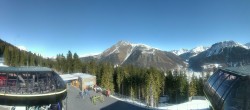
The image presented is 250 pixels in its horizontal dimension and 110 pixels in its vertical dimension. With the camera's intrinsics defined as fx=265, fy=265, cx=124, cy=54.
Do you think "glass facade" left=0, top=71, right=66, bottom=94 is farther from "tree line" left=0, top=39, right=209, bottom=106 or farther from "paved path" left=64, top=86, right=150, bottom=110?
"tree line" left=0, top=39, right=209, bottom=106

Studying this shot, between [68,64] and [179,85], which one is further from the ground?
[68,64]

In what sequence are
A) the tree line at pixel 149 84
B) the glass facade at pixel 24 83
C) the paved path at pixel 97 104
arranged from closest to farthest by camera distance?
1. the glass facade at pixel 24 83
2. the paved path at pixel 97 104
3. the tree line at pixel 149 84

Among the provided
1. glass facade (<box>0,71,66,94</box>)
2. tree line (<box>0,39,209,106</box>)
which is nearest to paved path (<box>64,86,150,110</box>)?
glass facade (<box>0,71,66,94</box>)

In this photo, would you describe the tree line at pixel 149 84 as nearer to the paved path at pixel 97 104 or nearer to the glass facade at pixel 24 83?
the paved path at pixel 97 104

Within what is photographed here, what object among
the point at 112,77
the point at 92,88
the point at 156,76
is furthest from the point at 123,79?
the point at 92,88

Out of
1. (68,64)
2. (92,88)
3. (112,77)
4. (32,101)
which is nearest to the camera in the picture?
(32,101)

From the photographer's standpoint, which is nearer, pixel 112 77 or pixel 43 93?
pixel 43 93

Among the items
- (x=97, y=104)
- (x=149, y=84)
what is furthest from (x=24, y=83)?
(x=149, y=84)

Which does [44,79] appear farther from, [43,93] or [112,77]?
[112,77]

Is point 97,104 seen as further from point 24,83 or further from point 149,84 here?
point 149,84

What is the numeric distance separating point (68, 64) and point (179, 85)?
68.3 meters

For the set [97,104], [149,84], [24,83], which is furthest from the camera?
[149,84]

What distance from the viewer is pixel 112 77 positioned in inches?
4493

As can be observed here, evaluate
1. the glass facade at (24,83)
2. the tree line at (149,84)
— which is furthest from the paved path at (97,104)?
the tree line at (149,84)
